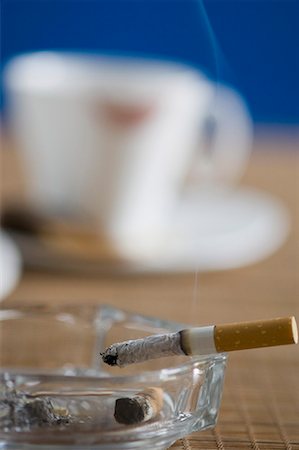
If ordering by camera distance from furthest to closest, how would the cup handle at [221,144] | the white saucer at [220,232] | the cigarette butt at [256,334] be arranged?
the cup handle at [221,144] < the white saucer at [220,232] < the cigarette butt at [256,334]

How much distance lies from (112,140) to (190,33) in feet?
5.02

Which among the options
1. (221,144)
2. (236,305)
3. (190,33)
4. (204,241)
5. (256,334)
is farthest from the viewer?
(190,33)

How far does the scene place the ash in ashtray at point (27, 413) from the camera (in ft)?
1.31

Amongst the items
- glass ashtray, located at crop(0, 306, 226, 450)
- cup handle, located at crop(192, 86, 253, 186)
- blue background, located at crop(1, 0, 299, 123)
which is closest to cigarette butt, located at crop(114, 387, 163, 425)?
glass ashtray, located at crop(0, 306, 226, 450)

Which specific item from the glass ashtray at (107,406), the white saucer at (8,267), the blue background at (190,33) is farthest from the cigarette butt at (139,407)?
the blue background at (190,33)

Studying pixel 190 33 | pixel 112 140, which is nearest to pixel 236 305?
pixel 112 140

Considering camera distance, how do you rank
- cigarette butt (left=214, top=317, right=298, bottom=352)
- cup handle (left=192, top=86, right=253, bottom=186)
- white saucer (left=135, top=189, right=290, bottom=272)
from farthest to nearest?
1. cup handle (left=192, top=86, right=253, bottom=186)
2. white saucer (left=135, top=189, right=290, bottom=272)
3. cigarette butt (left=214, top=317, right=298, bottom=352)

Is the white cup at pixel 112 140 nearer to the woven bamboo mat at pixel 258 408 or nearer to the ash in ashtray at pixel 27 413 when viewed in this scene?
the woven bamboo mat at pixel 258 408

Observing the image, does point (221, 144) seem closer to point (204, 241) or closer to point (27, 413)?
point (204, 241)

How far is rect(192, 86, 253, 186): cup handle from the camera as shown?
1084mm

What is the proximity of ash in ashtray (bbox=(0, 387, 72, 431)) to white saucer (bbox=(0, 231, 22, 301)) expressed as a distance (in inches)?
12.0

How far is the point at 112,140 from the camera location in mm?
907

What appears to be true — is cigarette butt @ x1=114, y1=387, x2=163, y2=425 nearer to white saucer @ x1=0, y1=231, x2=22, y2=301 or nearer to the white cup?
white saucer @ x1=0, y1=231, x2=22, y2=301

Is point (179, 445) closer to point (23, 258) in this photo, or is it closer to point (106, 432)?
point (106, 432)
